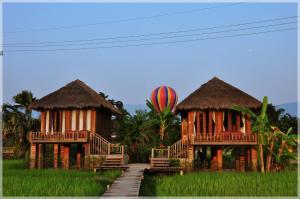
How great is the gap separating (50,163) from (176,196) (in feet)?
45.6

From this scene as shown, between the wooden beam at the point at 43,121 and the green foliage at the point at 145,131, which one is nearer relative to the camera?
the wooden beam at the point at 43,121

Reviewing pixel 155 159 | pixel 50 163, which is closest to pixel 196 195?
pixel 155 159

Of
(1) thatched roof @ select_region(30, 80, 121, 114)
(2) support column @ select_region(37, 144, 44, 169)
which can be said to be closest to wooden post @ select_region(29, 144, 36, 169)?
(2) support column @ select_region(37, 144, 44, 169)

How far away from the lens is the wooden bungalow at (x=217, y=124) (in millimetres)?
20609

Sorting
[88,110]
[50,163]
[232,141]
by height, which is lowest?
[50,163]

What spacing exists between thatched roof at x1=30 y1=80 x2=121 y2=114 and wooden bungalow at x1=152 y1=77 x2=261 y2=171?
4.52m

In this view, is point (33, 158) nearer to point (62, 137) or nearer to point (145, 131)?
point (62, 137)

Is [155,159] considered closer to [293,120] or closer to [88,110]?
[88,110]

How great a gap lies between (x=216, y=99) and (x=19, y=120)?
15455 mm

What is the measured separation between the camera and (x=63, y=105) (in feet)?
72.9

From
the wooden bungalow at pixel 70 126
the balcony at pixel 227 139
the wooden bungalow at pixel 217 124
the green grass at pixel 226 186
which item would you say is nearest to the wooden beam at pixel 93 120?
the wooden bungalow at pixel 70 126

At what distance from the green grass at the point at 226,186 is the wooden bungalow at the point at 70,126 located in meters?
6.09

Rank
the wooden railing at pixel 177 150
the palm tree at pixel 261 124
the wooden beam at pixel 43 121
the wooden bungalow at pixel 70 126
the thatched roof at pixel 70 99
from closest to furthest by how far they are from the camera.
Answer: the palm tree at pixel 261 124 → the wooden railing at pixel 177 150 → the wooden bungalow at pixel 70 126 → the thatched roof at pixel 70 99 → the wooden beam at pixel 43 121

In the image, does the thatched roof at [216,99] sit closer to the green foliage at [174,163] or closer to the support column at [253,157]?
the support column at [253,157]
